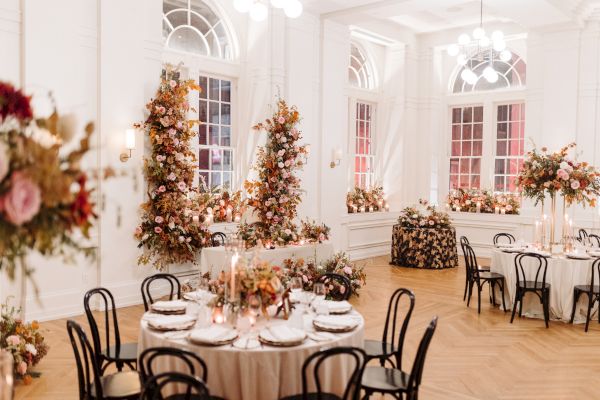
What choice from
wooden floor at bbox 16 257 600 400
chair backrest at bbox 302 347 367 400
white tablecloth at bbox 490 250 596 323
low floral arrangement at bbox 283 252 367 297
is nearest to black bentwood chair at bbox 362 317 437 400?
chair backrest at bbox 302 347 367 400

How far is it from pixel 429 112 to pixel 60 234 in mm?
11940

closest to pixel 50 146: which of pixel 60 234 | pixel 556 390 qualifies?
pixel 60 234

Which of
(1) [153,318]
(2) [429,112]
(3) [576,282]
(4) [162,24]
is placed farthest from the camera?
(2) [429,112]

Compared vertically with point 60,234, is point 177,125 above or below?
above

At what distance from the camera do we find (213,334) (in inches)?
129

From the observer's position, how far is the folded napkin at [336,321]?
3.52m

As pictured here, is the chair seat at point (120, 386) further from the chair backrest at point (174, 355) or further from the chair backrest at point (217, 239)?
the chair backrest at point (217, 239)

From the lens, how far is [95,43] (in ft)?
22.7

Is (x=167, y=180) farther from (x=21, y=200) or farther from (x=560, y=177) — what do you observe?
(x=21, y=200)

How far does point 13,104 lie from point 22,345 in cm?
379

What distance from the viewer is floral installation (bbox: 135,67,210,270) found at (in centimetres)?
741

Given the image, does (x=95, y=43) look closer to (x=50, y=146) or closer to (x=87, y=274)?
(x=87, y=274)

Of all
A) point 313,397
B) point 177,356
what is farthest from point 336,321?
point 177,356

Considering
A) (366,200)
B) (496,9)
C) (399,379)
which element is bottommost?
(399,379)
